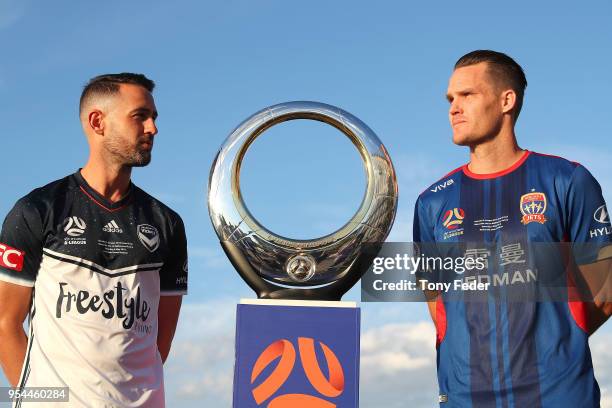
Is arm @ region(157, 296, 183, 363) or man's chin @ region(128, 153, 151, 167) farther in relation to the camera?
arm @ region(157, 296, 183, 363)

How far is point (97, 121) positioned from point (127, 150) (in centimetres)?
30

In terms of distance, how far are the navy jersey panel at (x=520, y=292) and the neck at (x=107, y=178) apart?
6.26 feet

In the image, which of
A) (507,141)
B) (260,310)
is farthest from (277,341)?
(507,141)

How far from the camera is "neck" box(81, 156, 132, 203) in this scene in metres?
4.58

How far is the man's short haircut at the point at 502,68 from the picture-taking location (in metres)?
→ 4.53

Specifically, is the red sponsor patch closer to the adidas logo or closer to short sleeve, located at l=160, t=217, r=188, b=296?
the adidas logo

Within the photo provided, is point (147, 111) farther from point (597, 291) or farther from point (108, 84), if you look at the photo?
point (597, 291)

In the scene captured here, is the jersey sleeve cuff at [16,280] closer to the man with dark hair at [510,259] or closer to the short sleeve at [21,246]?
the short sleeve at [21,246]

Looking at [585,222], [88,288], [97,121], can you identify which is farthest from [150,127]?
[585,222]

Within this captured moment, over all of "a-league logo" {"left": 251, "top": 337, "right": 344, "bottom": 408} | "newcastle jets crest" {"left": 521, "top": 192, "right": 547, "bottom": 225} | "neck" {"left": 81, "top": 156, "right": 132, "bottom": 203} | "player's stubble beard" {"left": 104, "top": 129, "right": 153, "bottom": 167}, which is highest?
"player's stubble beard" {"left": 104, "top": 129, "right": 153, "bottom": 167}

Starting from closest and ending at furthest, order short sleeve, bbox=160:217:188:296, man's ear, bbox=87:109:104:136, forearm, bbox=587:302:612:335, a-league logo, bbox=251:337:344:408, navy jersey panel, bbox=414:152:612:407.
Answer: a-league logo, bbox=251:337:344:408 < navy jersey panel, bbox=414:152:612:407 < forearm, bbox=587:302:612:335 < man's ear, bbox=87:109:104:136 < short sleeve, bbox=160:217:188:296

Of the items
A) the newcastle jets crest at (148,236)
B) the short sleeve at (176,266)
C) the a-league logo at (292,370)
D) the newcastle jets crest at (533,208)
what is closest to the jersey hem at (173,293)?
the short sleeve at (176,266)

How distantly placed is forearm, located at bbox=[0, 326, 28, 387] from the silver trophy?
1.32m

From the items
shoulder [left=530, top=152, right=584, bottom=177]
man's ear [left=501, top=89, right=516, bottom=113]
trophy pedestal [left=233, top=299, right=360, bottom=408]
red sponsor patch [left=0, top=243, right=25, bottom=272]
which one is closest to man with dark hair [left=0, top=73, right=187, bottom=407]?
red sponsor patch [left=0, top=243, right=25, bottom=272]
